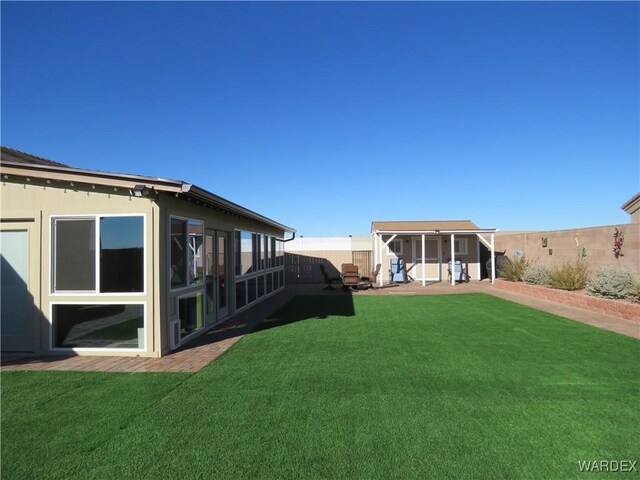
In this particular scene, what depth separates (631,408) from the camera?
12.4ft

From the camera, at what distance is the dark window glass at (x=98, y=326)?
5.92 metres

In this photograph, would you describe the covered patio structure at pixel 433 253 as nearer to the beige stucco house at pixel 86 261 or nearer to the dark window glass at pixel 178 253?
the dark window glass at pixel 178 253

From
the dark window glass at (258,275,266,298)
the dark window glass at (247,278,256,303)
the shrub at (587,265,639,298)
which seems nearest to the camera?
the shrub at (587,265,639,298)

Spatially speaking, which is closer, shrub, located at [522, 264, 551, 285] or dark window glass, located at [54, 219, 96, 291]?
dark window glass, located at [54, 219, 96, 291]

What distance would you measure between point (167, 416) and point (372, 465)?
6.78 feet

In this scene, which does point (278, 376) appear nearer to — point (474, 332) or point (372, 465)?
point (372, 465)

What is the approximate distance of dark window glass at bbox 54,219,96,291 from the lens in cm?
596

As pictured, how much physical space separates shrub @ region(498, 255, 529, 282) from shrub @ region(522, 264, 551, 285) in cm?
77

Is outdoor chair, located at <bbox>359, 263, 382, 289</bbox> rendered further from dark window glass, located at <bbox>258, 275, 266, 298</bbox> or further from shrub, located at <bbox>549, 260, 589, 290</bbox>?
shrub, located at <bbox>549, 260, 589, 290</bbox>

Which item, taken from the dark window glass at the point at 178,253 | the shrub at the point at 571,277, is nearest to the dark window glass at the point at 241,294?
the dark window glass at the point at 178,253

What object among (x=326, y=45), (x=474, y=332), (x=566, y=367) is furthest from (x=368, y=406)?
(x=326, y=45)

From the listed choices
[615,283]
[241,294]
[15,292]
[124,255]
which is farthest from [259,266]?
[615,283]

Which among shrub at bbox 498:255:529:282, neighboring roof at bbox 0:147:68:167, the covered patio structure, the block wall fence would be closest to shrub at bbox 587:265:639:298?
the block wall fence

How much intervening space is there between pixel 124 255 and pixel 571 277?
39.5 ft
